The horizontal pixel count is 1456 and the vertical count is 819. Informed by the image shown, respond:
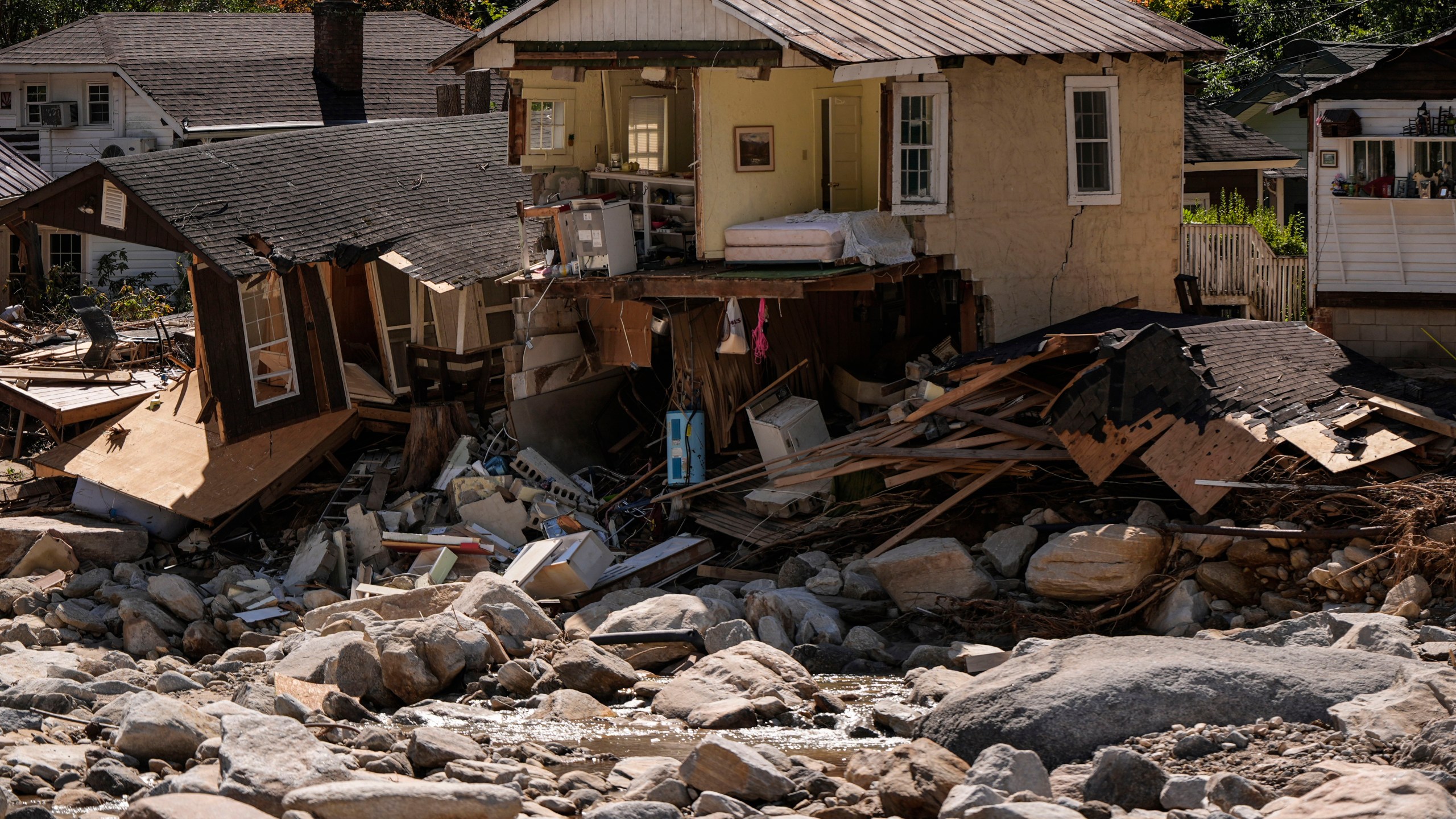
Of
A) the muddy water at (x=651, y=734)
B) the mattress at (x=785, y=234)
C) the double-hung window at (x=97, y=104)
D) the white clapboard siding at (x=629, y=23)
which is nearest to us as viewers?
the muddy water at (x=651, y=734)

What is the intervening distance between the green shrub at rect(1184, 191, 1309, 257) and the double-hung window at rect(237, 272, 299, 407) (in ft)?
43.0

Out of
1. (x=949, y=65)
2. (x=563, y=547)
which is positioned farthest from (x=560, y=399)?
(x=949, y=65)

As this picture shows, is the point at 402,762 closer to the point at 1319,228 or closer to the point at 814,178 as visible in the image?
the point at 814,178

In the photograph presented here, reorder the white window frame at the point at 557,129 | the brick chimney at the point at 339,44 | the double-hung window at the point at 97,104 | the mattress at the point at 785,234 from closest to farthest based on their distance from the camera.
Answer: the mattress at the point at 785,234, the white window frame at the point at 557,129, the double-hung window at the point at 97,104, the brick chimney at the point at 339,44

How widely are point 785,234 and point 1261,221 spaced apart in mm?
11685

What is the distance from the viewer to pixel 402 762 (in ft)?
34.8

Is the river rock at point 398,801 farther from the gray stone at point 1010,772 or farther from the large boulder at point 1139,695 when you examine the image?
the large boulder at point 1139,695

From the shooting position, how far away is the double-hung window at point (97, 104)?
102ft

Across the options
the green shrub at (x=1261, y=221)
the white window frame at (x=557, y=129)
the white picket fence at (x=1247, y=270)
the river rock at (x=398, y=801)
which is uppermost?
the white window frame at (x=557, y=129)

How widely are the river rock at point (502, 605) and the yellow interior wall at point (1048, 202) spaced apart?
5.99m

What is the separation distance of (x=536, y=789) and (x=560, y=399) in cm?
962

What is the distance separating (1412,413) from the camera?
13828 mm

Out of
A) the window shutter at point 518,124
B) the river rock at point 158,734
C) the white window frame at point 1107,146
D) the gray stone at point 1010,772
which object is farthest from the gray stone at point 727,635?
the window shutter at point 518,124

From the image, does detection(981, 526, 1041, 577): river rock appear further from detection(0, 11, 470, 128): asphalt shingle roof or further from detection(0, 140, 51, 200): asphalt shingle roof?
detection(0, 11, 470, 128): asphalt shingle roof
